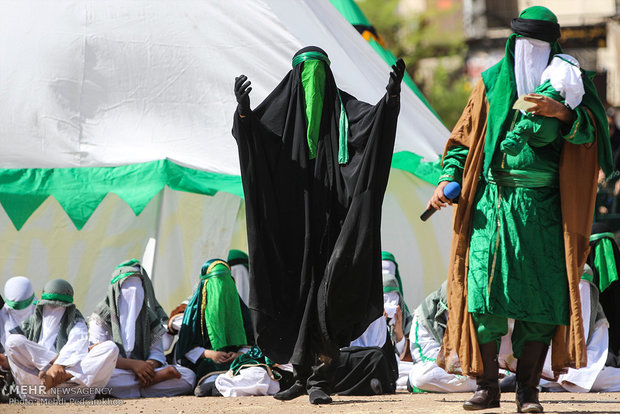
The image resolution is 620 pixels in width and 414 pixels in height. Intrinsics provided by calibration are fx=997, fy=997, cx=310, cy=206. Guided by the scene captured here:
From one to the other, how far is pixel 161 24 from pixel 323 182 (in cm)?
400

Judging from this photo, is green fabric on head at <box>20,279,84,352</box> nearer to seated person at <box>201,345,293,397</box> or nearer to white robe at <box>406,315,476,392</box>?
seated person at <box>201,345,293,397</box>

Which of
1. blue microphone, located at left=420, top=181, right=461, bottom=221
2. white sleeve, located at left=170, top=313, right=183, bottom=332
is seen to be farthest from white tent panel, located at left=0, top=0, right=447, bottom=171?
blue microphone, located at left=420, top=181, right=461, bottom=221

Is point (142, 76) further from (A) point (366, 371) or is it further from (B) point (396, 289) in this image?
(A) point (366, 371)

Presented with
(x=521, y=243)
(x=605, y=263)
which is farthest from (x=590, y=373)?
(x=521, y=243)

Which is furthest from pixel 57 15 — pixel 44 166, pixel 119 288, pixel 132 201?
pixel 119 288

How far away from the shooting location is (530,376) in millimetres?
4184

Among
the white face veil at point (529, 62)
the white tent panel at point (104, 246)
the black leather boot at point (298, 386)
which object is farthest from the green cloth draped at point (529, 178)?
the white tent panel at point (104, 246)

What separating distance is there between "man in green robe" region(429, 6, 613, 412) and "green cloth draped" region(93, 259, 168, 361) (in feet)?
9.71

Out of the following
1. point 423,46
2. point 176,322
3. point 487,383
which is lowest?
point 487,383

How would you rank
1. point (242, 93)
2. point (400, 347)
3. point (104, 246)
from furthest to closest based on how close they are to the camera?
point (104, 246), point (400, 347), point (242, 93)

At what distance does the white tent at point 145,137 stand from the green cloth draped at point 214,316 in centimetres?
103

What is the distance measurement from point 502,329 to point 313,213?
1.28 metres

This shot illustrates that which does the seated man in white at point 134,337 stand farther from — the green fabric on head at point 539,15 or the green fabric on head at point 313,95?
the green fabric on head at point 539,15

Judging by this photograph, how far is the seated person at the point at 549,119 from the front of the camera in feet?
13.7
